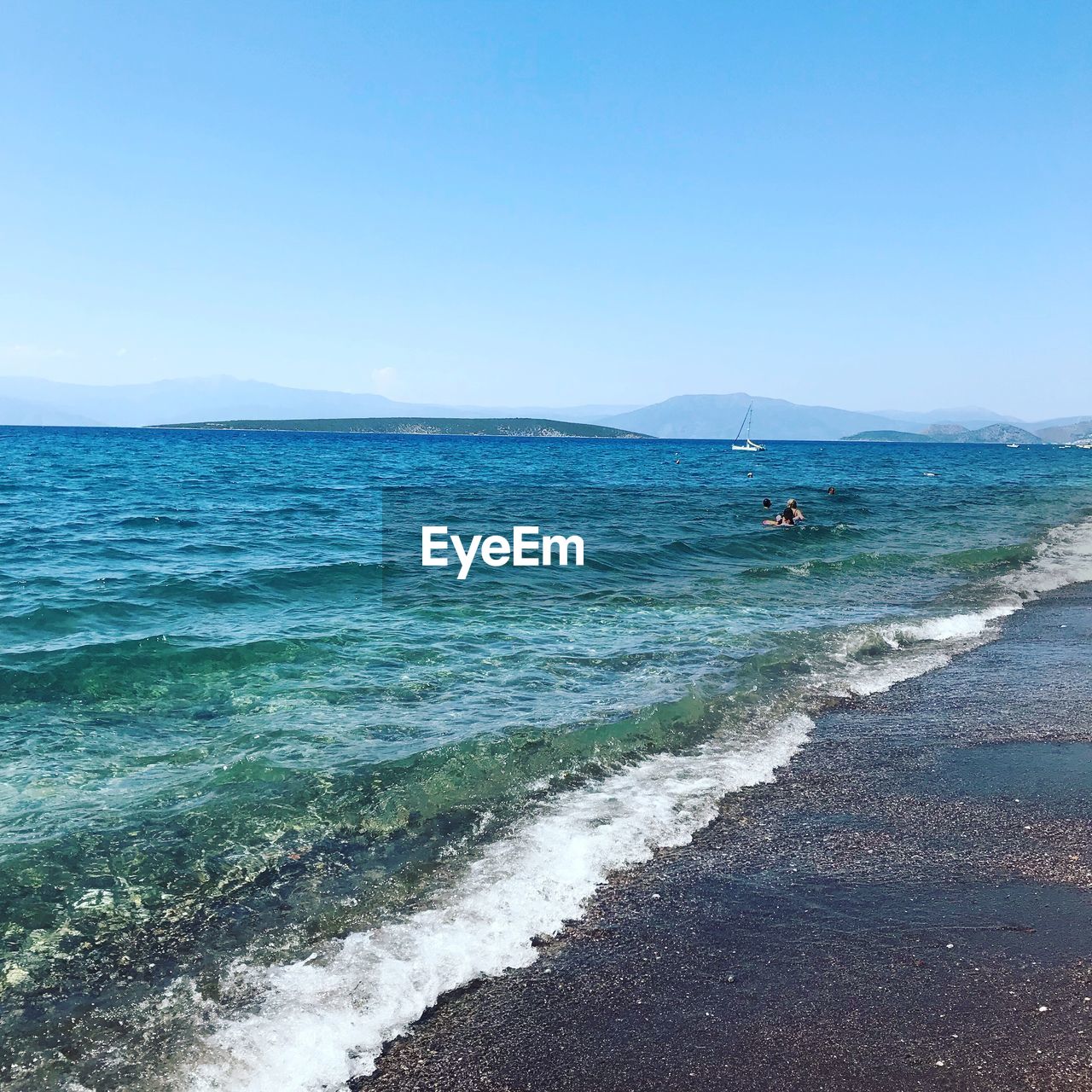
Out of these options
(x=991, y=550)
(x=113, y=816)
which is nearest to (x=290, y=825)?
(x=113, y=816)

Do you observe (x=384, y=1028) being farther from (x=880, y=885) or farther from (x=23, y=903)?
(x=880, y=885)

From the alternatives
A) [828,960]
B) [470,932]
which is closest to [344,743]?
[470,932]

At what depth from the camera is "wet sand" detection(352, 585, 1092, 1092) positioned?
477cm

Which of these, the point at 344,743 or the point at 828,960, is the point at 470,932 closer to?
the point at 828,960

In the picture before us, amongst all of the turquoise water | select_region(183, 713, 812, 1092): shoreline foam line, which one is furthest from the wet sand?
the turquoise water

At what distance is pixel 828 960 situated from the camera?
19.0 feet

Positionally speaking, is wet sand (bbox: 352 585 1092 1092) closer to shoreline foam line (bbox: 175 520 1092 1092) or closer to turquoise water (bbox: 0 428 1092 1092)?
shoreline foam line (bbox: 175 520 1092 1092)

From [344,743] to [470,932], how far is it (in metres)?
4.62

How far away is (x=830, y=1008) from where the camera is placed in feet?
17.2

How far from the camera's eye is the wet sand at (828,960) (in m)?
4.77

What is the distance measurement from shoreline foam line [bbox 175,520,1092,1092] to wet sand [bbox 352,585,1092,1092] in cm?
23

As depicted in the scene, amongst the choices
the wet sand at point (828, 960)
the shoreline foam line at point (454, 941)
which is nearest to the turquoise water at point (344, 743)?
the shoreline foam line at point (454, 941)

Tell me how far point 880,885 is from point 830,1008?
185cm

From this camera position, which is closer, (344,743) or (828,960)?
(828,960)
